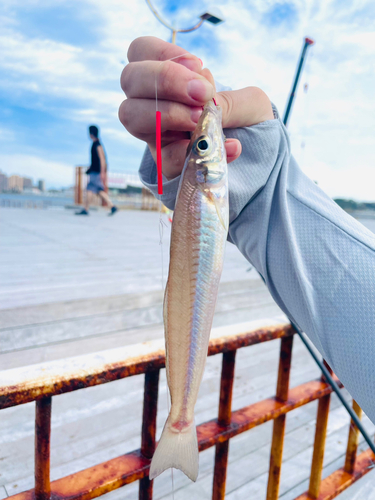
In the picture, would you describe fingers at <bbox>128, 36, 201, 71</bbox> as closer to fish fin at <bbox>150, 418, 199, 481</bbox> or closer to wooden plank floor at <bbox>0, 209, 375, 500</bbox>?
fish fin at <bbox>150, 418, 199, 481</bbox>

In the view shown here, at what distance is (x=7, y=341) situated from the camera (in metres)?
2.21

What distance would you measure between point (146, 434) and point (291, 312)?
1.59ft

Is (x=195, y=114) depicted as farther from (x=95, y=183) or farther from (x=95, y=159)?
(x=95, y=183)

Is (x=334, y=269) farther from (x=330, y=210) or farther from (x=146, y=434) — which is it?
(x=146, y=434)

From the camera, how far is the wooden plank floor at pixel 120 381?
1607 millimetres

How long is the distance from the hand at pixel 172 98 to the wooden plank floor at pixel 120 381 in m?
0.72

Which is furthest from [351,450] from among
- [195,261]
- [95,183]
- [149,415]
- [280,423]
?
[95,183]

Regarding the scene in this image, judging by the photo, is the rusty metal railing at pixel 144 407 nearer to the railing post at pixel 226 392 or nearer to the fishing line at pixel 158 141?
the railing post at pixel 226 392

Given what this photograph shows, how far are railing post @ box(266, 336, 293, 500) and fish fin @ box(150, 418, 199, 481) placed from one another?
76 centimetres

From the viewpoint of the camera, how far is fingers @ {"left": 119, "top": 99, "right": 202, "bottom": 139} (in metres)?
0.64

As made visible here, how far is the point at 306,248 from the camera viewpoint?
87 centimetres

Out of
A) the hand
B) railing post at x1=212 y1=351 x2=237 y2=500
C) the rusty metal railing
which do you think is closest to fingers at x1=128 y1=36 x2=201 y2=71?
the hand

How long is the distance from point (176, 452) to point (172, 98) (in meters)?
0.59

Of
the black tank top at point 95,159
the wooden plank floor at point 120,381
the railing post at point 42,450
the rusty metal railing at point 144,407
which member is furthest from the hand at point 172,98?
the black tank top at point 95,159
